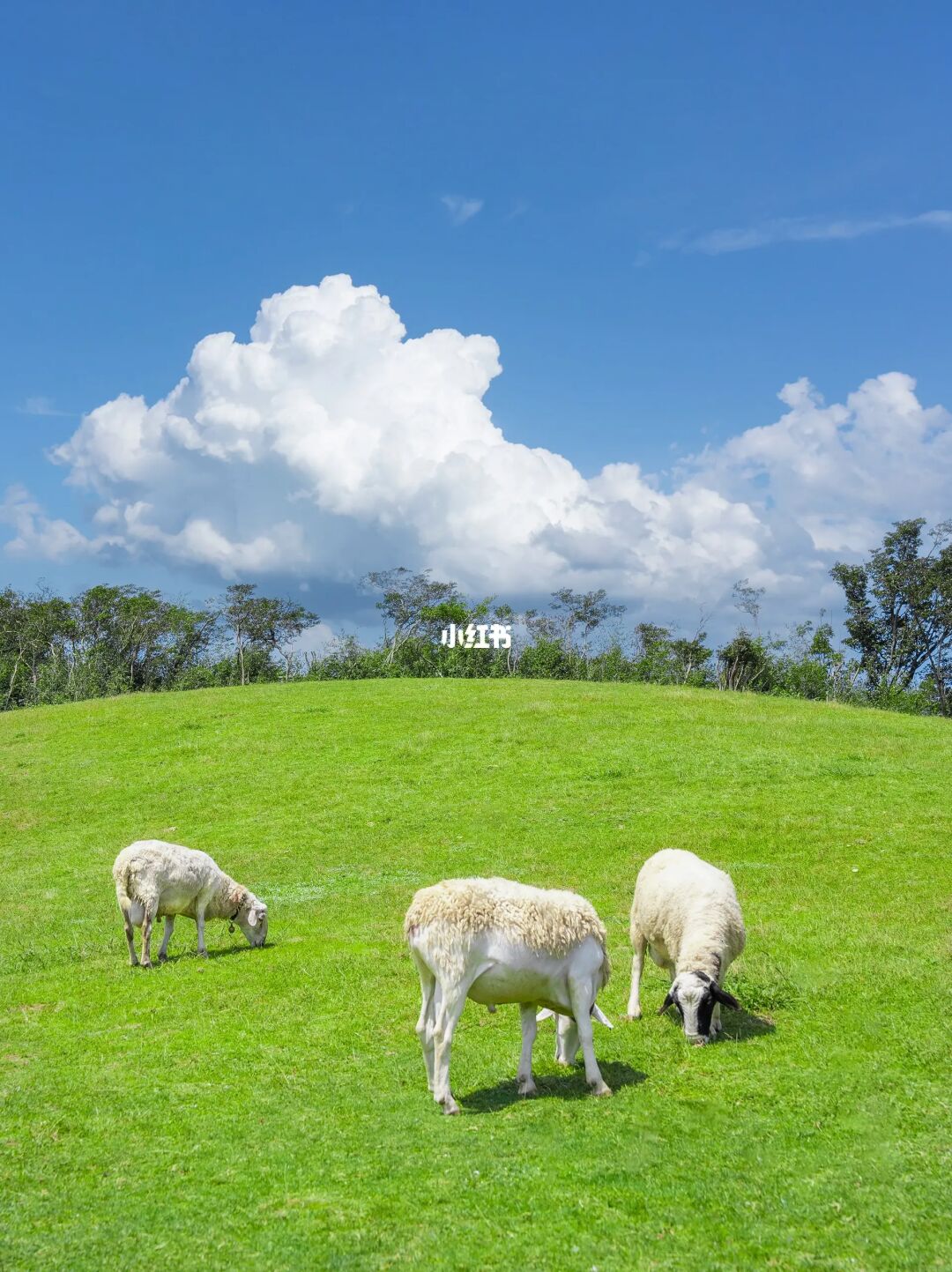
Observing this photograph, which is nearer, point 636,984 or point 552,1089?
point 552,1089

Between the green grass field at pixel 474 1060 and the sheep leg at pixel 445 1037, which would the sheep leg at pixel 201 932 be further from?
the sheep leg at pixel 445 1037

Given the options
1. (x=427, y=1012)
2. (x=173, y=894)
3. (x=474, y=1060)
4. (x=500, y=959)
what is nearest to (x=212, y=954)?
(x=173, y=894)

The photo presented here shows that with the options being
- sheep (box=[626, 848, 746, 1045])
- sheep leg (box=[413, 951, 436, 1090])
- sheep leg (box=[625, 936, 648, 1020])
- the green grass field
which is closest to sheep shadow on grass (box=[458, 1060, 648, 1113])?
the green grass field

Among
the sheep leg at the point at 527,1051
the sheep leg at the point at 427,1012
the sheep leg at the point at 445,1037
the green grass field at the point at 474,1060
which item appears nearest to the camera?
the green grass field at the point at 474,1060

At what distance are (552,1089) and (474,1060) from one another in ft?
4.56

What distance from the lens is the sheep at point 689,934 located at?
11539mm

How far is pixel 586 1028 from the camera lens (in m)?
10.2

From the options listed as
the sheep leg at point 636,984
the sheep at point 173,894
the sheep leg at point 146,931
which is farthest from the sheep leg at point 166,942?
the sheep leg at point 636,984

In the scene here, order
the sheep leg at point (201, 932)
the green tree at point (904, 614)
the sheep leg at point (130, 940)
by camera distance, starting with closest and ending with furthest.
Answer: the sheep leg at point (130, 940), the sheep leg at point (201, 932), the green tree at point (904, 614)

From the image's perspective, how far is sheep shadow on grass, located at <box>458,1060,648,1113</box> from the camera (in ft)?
32.6

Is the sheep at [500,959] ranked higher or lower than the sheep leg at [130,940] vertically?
higher

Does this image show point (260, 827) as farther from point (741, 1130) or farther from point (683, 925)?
point (741, 1130)

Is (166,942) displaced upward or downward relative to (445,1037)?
downward

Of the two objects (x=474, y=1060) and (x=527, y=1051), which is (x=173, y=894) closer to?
(x=474, y=1060)
